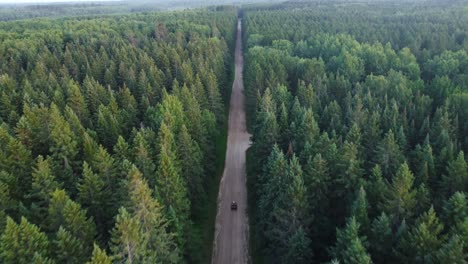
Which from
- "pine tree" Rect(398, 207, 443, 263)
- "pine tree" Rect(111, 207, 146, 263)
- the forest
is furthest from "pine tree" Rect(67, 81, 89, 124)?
"pine tree" Rect(398, 207, 443, 263)

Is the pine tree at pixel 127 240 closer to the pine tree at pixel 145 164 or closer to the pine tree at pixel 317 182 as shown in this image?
the pine tree at pixel 145 164

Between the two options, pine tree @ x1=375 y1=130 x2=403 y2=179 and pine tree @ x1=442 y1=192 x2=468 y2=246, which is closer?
pine tree @ x1=442 y1=192 x2=468 y2=246

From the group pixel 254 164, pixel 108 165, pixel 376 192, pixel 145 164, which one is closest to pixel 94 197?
pixel 108 165

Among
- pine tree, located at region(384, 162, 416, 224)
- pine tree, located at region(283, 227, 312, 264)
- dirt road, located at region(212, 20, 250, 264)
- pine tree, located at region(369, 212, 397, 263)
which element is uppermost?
pine tree, located at region(384, 162, 416, 224)

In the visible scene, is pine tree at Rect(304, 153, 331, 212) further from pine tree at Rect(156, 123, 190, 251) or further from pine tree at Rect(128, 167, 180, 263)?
pine tree at Rect(128, 167, 180, 263)

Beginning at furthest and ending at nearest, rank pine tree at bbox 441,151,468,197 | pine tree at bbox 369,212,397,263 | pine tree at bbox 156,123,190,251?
1. pine tree at bbox 156,123,190,251
2. pine tree at bbox 441,151,468,197
3. pine tree at bbox 369,212,397,263

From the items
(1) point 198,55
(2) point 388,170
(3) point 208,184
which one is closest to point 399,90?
(2) point 388,170
